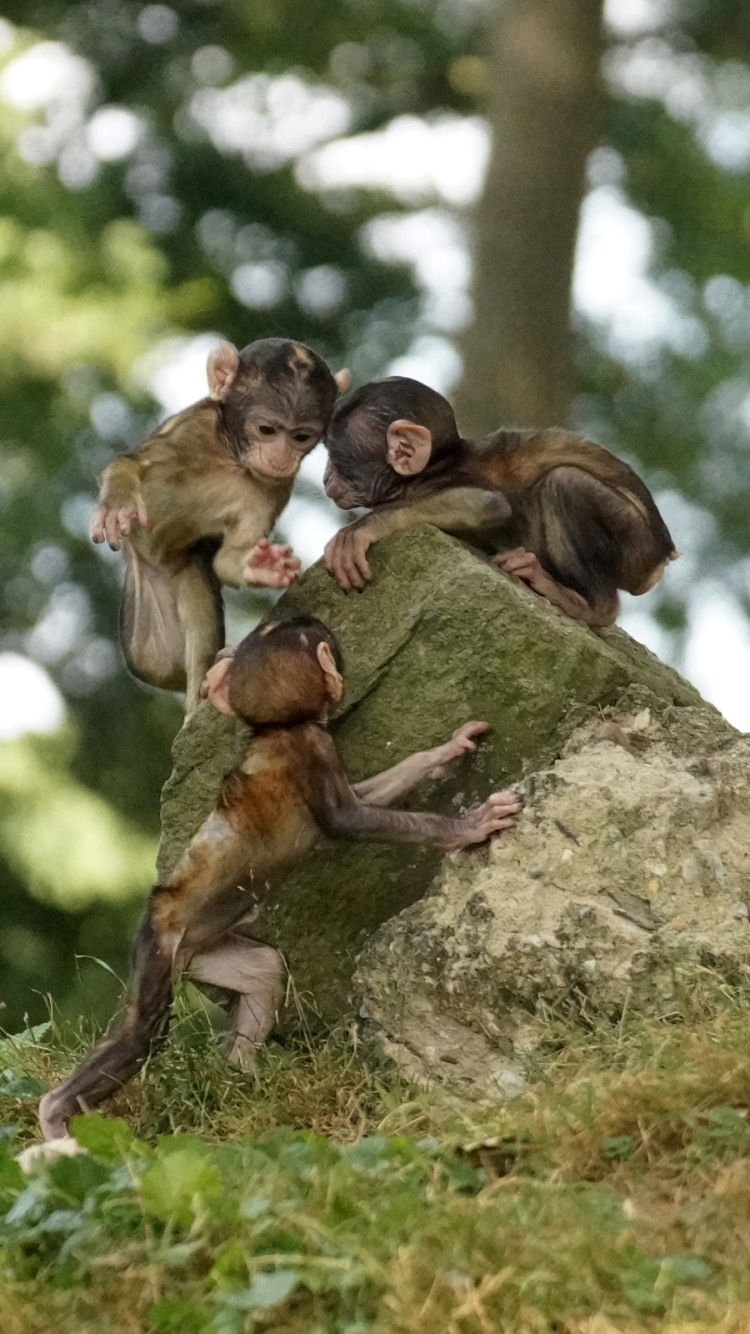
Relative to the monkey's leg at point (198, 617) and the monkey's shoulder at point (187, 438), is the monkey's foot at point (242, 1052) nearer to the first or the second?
the monkey's leg at point (198, 617)

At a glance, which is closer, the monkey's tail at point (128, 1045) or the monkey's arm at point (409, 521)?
the monkey's tail at point (128, 1045)

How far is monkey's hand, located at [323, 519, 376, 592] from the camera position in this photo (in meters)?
5.05

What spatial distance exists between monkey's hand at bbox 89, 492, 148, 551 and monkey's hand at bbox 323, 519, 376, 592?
0.64 m

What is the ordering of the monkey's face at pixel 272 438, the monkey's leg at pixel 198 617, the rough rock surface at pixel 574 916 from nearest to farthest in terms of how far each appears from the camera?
the rough rock surface at pixel 574 916, the monkey's face at pixel 272 438, the monkey's leg at pixel 198 617

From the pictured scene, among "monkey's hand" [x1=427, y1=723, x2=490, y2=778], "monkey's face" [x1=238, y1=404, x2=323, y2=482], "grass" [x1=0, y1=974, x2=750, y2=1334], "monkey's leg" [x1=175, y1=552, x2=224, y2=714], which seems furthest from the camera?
"monkey's leg" [x1=175, y1=552, x2=224, y2=714]

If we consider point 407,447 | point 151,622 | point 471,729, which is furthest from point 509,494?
point 151,622

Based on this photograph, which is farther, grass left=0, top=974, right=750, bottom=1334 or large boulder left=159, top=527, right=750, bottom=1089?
large boulder left=159, top=527, right=750, bottom=1089

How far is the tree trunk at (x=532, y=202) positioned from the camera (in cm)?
878

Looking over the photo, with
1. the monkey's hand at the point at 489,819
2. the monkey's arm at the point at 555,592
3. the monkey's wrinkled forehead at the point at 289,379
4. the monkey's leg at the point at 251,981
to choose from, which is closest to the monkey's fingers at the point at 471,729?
the monkey's hand at the point at 489,819

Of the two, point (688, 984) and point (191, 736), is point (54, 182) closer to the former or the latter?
point (191, 736)

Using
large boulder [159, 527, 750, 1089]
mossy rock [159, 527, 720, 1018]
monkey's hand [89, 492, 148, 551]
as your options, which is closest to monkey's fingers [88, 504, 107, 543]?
monkey's hand [89, 492, 148, 551]

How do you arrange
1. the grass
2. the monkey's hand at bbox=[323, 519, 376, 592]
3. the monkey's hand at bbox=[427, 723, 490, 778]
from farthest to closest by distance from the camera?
the monkey's hand at bbox=[323, 519, 376, 592]
the monkey's hand at bbox=[427, 723, 490, 778]
the grass

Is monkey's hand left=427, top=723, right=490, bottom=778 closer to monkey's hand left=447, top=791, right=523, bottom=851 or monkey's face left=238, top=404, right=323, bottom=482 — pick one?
monkey's hand left=447, top=791, right=523, bottom=851

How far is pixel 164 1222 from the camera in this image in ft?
11.1
